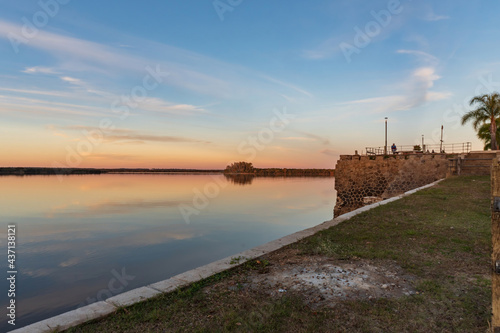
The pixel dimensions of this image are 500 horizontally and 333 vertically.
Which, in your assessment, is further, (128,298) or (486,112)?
(486,112)

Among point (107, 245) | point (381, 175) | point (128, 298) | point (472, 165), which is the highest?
point (472, 165)

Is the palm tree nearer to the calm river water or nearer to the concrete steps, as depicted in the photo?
the concrete steps

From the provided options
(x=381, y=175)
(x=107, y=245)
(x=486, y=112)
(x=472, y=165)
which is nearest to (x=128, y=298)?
(x=107, y=245)

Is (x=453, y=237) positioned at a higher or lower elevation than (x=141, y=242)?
higher

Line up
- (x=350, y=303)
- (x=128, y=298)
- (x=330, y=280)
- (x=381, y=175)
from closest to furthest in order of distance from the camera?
(x=350, y=303)
(x=128, y=298)
(x=330, y=280)
(x=381, y=175)

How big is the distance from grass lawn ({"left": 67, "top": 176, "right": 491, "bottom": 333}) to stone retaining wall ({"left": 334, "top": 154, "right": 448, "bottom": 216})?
73.0ft

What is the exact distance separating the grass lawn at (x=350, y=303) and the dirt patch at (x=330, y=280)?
12 centimetres

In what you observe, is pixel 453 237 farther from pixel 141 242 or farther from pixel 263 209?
pixel 263 209

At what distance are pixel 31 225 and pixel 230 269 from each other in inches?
777

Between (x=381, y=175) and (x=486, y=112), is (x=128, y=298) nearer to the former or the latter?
(x=381, y=175)

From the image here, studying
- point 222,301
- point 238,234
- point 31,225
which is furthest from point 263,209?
point 222,301

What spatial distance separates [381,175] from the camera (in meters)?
30.1

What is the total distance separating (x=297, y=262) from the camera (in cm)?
565

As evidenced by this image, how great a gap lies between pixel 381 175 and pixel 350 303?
28978mm
